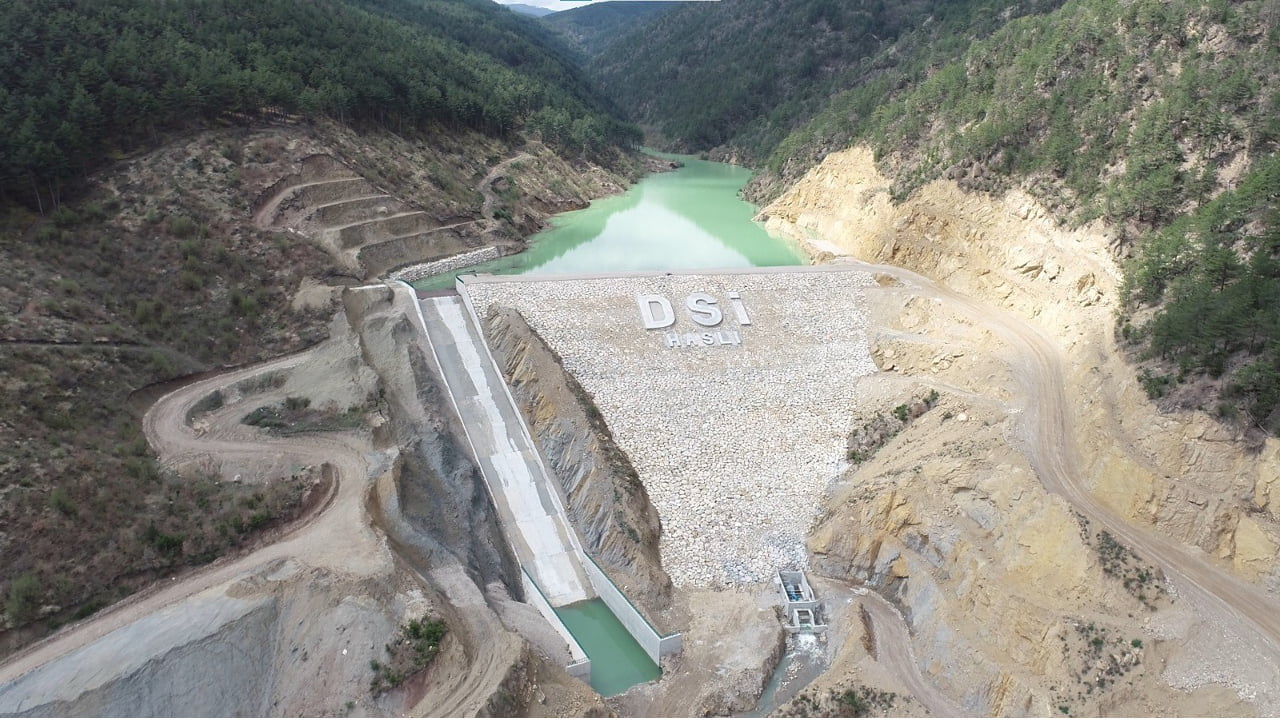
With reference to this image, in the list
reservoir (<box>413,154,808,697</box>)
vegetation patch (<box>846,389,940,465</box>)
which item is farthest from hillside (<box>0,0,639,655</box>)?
vegetation patch (<box>846,389,940,465</box>)

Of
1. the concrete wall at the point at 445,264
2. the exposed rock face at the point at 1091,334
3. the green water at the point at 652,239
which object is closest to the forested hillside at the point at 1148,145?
the exposed rock face at the point at 1091,334

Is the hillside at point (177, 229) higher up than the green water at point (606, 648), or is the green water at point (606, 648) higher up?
the hillside at point (177, 229)

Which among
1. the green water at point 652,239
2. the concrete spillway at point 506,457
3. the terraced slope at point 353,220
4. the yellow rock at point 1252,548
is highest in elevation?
the terraced slope at point 353,220

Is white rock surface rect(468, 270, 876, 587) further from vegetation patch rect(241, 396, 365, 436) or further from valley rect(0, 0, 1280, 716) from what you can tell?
vegetation patch rect(241, 396, 365, 436)

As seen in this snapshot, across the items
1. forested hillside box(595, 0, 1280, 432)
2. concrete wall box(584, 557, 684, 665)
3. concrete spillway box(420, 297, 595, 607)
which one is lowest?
concrete wall box(584, 557, 684, 665)

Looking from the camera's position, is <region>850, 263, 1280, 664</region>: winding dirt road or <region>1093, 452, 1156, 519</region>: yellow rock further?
<region>1093, 452, 1156, 519</region>: yellow rock

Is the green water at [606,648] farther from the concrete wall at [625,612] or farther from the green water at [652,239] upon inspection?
the green water at [652,239]

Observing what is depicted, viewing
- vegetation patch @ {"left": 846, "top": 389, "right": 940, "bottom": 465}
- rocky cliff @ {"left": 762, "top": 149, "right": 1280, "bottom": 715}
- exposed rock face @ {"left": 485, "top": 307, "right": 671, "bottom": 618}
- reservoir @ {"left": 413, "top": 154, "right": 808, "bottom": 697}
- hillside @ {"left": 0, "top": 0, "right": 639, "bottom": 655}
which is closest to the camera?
rocky cliff @ {"left": 762, "top": 149, "right": 1280, "bottom": 715}
